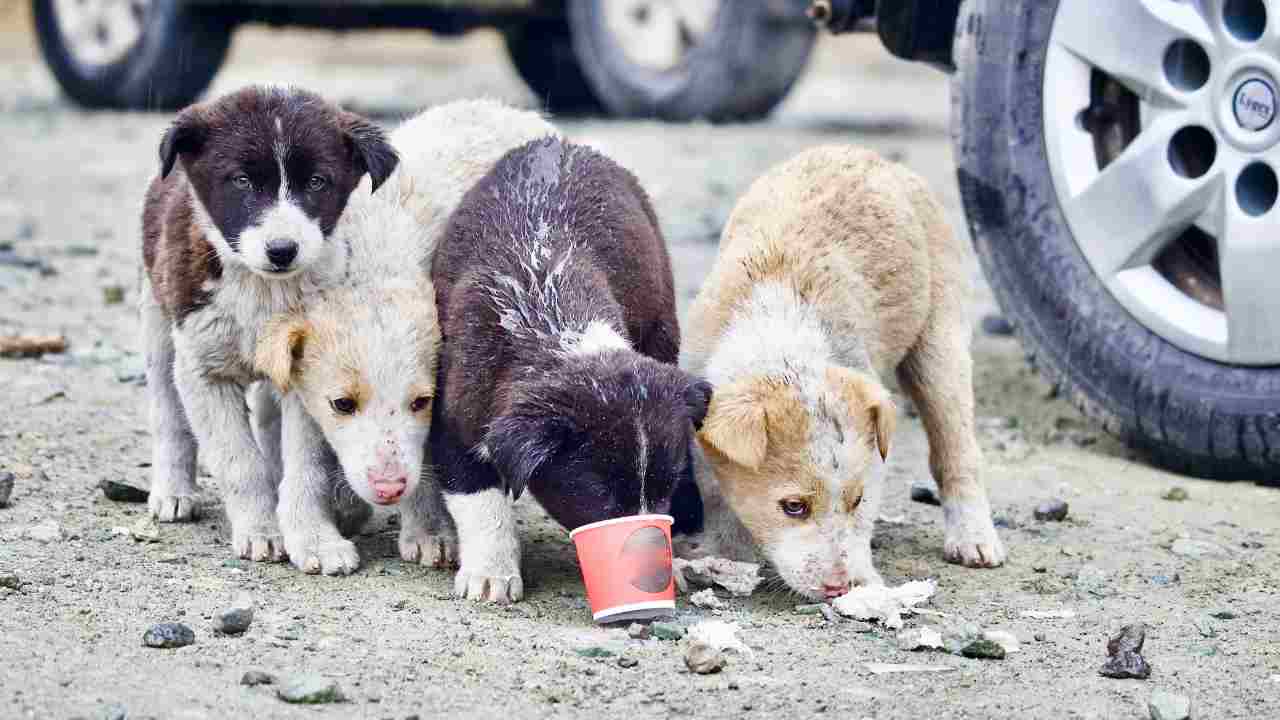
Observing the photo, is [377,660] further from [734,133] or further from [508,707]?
[734,133]

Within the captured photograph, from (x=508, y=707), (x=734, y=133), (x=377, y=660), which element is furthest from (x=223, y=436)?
(x=734, y=133)

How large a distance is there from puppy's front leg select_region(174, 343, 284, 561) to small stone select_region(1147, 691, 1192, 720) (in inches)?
91.1

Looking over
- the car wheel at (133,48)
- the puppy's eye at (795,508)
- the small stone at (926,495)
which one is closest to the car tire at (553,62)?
the car wheel at (133,48)

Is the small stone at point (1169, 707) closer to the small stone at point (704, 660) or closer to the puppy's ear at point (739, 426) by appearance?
the small stone at point (704, 660)

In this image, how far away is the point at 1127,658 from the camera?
388 centimetres

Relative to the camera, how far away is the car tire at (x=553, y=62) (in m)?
14.4

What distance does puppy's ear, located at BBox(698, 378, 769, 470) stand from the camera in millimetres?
4312

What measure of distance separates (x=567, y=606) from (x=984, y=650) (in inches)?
41.1

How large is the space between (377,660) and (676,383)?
3.30 feet

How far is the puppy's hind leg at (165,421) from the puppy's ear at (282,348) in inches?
24.5

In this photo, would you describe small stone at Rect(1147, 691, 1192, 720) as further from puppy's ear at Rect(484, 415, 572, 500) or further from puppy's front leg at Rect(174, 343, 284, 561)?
puppy's front leg at Rect(174, 343, 284, 561)

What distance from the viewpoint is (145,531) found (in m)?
4.76

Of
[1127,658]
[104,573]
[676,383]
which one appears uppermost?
[676,383]

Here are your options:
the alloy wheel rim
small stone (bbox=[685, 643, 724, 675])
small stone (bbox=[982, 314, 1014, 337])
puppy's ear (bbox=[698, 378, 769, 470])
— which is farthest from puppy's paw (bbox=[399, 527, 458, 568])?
small stone (bbox=[982, 314, 1014, 337])
